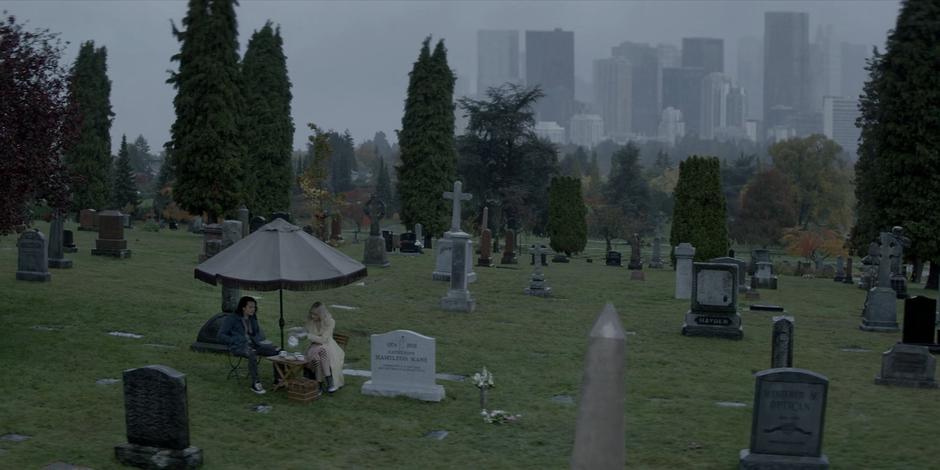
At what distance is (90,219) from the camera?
40531mm

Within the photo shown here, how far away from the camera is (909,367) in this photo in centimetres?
1489

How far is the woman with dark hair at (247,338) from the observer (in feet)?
42.5

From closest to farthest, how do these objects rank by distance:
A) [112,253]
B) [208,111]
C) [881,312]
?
[881,312], [112,253], [208,111]

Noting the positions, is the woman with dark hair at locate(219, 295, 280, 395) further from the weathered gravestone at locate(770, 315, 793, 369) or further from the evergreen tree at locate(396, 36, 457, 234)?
the evergreen tree at locate(396, 36, 457, 234)

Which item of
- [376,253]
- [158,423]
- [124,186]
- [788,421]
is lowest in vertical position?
[158,423]

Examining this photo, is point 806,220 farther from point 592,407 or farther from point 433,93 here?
point 592,407

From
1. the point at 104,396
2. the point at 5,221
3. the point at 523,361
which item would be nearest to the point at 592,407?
the point at 104,396

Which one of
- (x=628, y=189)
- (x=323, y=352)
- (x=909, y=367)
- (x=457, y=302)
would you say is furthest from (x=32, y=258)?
(x=628, y=189)

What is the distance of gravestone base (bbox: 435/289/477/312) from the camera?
2205 cm

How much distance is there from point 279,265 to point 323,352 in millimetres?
1399

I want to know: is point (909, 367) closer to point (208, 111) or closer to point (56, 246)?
point (56, 246)

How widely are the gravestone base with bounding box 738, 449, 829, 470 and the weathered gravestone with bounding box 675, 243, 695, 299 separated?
1670 centimetres

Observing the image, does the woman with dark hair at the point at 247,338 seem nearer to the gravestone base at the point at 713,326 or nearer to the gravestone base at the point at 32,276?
the gravestone base at the point at 713,326

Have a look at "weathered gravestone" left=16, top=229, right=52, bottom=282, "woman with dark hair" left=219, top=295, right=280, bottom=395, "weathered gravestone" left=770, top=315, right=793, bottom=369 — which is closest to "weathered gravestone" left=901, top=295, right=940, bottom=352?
"weathered gravestone" left=770, top=315, right=793, bottom=369
